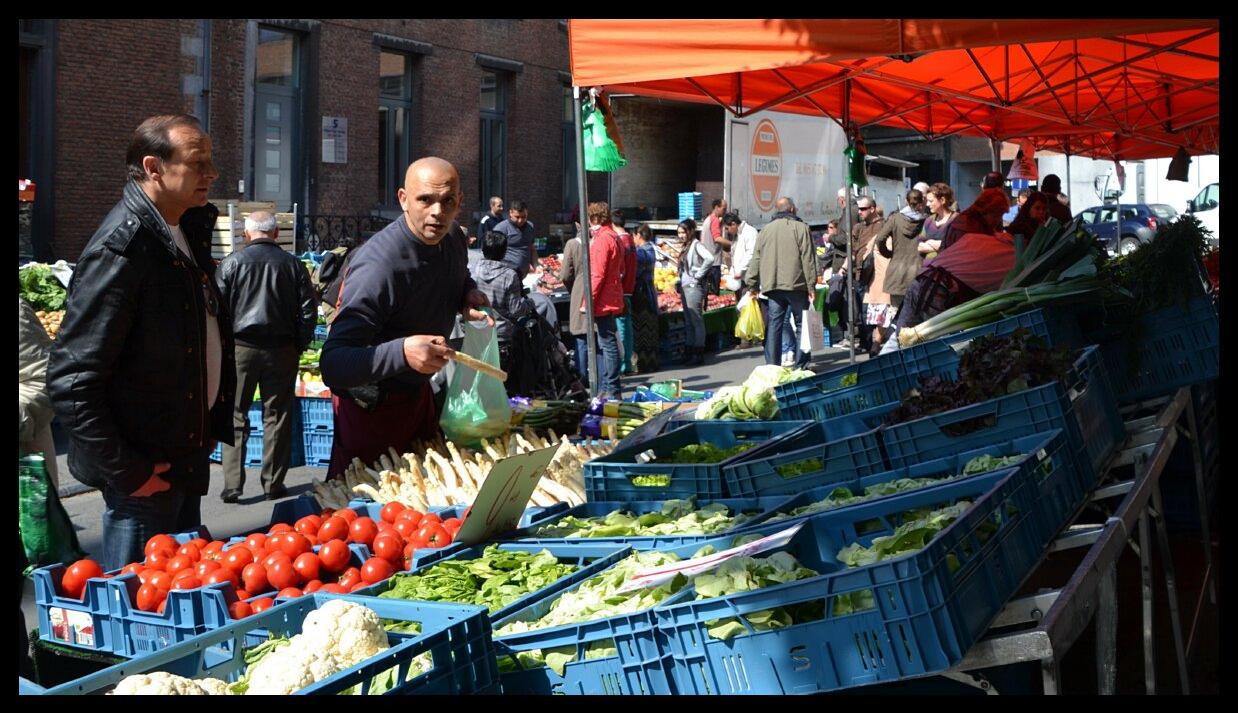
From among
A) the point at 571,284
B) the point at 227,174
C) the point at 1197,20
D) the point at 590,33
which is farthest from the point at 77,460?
the point at 227,174

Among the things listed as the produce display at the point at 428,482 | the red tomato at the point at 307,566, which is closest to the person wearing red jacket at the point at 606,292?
the produce display at the point at 428,482

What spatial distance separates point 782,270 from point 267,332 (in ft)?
22.8

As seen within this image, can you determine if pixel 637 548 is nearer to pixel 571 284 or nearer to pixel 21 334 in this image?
pixel 21 334

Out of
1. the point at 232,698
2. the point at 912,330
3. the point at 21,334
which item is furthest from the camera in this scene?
the point at 912,330

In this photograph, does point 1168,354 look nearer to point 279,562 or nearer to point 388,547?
point 388,547

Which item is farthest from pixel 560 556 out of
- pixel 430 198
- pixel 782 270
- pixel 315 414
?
pixel 782 270

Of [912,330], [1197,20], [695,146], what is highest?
[695,146]

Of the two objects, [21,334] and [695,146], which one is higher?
[695,146]

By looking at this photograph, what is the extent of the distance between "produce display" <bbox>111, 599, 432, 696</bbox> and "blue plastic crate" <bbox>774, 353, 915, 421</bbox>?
2.91m

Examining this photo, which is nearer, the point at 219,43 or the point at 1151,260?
the point at 1151,260

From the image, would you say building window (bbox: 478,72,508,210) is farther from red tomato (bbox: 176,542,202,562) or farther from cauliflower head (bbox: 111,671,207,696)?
cauliflower head (bbox: 111,671,207,696)

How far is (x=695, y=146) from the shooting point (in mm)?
29281

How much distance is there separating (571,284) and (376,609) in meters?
10.2

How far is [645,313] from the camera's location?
50.0ft
